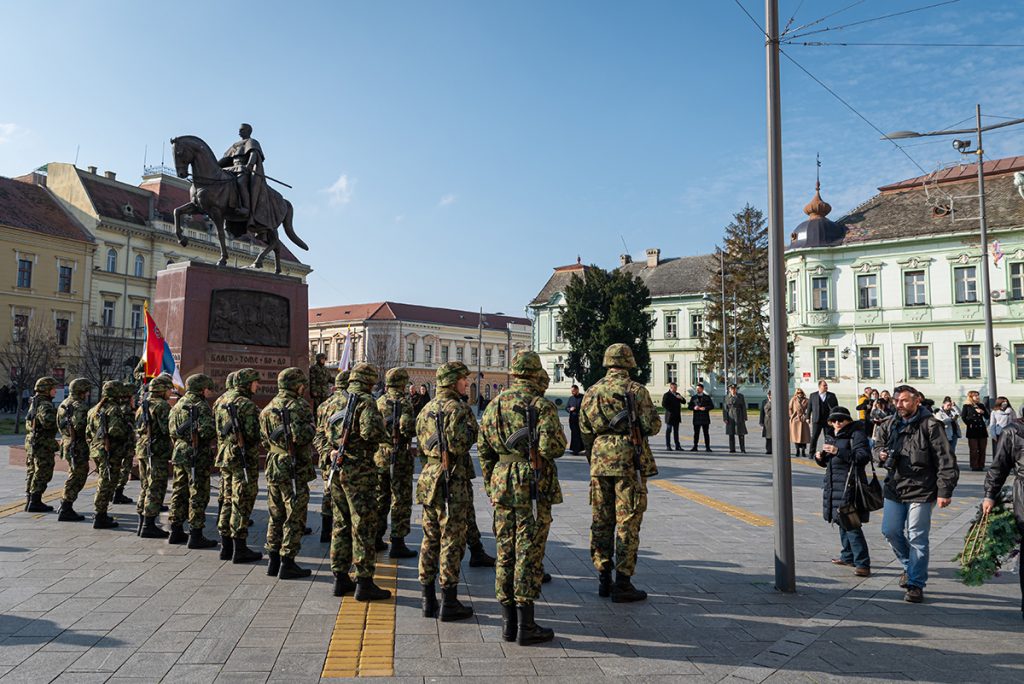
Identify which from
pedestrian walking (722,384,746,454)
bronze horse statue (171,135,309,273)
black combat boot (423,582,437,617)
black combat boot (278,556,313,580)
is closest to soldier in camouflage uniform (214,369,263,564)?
black combat boot (278,556,313,580)

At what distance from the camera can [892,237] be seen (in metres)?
39.5

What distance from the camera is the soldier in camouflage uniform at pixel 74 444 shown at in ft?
30.6

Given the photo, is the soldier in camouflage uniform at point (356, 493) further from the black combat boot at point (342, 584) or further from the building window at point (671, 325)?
the building window at point (671, 325)

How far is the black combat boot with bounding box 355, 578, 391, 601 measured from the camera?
19.4ft

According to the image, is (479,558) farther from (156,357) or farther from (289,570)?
(156,357)

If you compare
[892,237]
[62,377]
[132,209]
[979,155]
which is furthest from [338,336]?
[979,155]

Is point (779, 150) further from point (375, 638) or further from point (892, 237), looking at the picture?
point (892, 237)

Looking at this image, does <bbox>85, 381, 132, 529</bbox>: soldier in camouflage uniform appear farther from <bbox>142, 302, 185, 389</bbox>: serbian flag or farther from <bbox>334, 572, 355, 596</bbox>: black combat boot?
<bbox>334, 572, 355, 596</bbox>: black combat boot

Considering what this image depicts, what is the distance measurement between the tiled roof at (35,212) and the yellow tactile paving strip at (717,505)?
49.3 m

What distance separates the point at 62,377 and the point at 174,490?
138 ft

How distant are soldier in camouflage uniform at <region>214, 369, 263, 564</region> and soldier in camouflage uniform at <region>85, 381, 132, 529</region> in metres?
2.62

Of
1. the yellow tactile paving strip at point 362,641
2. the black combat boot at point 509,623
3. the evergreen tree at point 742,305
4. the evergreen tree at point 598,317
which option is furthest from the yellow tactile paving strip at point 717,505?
the evergreen tree at point 742,305

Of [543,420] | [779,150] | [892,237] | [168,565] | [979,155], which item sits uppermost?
[892,237]

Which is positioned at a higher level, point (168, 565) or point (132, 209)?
point (132, 209)
